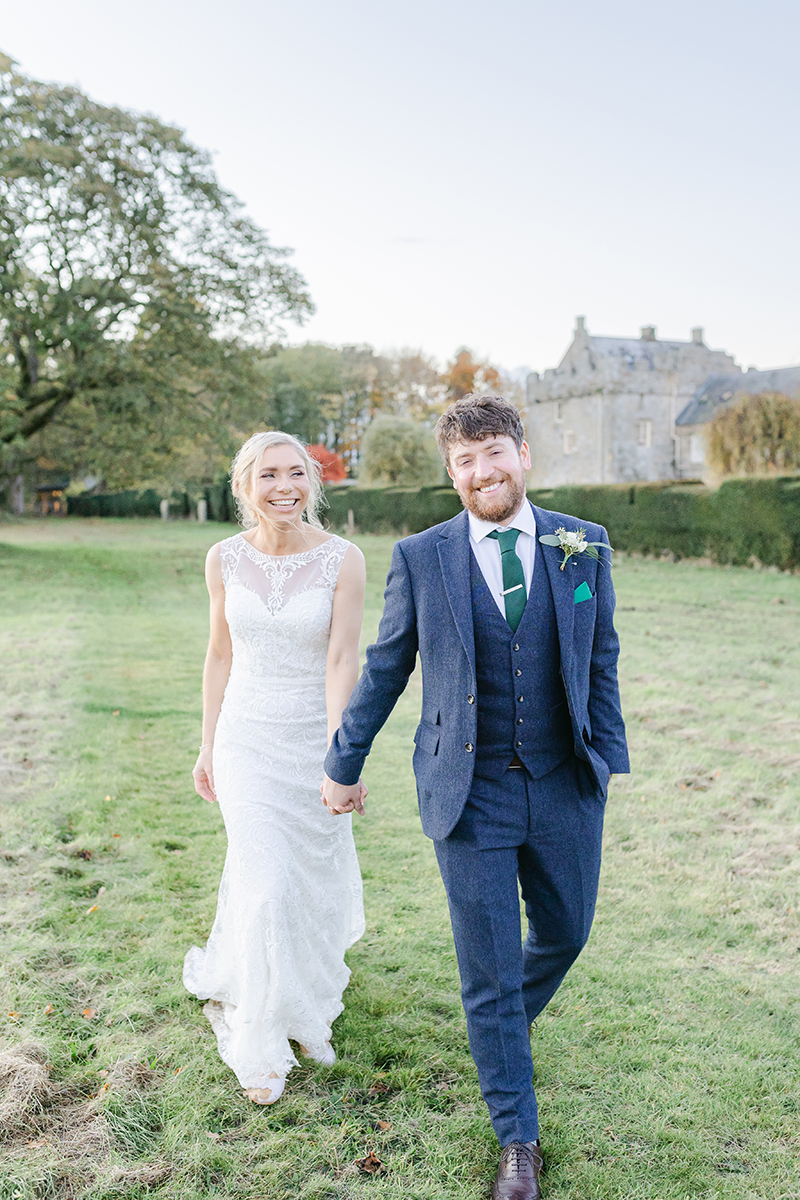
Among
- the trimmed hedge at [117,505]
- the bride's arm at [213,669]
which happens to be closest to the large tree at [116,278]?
the bride's arm at [213,669]

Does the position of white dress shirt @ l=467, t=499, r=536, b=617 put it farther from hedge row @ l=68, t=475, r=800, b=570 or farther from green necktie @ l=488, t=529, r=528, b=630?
hedge row @ l=68, t=475, r=800, b=570

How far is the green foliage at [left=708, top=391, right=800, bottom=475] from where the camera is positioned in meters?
23.0

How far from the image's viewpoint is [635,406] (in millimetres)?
49219

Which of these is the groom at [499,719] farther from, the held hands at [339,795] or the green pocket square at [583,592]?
the held hands at [339,795]

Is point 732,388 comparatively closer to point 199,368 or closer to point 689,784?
point 199,368

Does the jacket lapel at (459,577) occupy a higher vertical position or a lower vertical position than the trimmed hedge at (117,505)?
lower

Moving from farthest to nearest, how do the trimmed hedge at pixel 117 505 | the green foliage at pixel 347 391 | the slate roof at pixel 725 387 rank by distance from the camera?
the green foliage at pixel 347 391, the trimmed hedge at pixel 117 505, the slate roof at pixel 725 387

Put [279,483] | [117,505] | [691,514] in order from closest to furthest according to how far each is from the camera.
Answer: [279,483] → [691,514] → [117,505]

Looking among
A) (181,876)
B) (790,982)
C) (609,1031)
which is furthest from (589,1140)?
(181,876)

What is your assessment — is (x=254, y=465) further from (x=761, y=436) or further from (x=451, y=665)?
(x=761, y=436)

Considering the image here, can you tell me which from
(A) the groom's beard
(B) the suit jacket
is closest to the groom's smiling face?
(A) the groom's beard

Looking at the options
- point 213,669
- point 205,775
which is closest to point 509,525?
point 213,669

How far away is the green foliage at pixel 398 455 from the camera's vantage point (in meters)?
41.3

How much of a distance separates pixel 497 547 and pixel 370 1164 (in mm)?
1928
